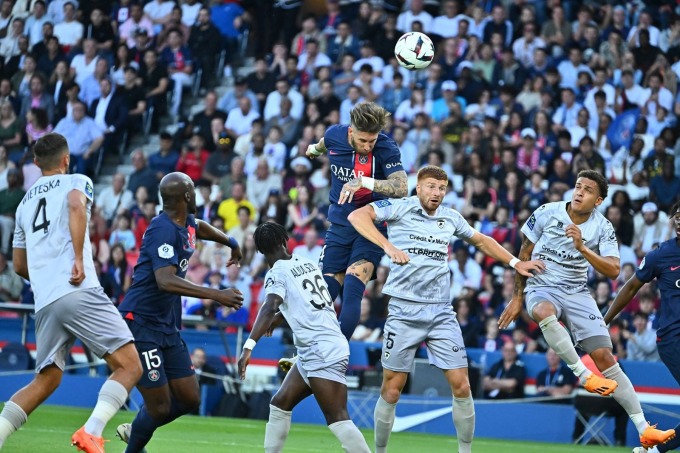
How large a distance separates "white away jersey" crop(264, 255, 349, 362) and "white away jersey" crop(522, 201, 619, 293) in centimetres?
324

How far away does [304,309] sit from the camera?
9.08 metres

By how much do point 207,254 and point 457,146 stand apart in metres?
4.86

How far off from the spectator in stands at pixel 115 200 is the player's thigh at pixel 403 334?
12650 millimetres

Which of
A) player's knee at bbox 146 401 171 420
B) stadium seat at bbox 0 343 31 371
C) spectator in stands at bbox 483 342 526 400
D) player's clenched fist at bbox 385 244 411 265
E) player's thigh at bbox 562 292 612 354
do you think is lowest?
stadium seat at bbox 0 343 31 371

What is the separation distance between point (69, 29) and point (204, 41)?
3408 millimetres

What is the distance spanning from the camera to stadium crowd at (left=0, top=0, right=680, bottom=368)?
19.1 meters

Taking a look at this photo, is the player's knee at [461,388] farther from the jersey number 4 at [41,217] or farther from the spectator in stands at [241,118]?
the spectator in stands at [241,118]

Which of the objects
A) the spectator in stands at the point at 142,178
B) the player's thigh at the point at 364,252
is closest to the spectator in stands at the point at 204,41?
the spectator in stands at the point at 142,178

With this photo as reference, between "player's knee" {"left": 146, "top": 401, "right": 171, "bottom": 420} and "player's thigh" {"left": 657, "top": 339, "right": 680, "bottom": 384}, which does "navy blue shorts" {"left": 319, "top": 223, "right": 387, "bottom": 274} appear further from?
"player's thigh" {"left": 657, "top": 339, "right": 680, "bottom": 384}

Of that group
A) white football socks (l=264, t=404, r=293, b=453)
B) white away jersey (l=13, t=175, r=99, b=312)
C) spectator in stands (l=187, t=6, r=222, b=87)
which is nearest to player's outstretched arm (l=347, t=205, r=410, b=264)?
white football socks (l=264, t=404, r=293, b=453)

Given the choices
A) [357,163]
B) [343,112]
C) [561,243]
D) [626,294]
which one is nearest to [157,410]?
[357,163]

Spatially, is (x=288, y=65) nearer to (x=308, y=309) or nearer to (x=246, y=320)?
(x=246, y=320)

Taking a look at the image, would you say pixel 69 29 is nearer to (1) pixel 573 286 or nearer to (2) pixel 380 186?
(2) pixel 380 186

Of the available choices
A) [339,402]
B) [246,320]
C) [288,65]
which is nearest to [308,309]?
[339,402]
